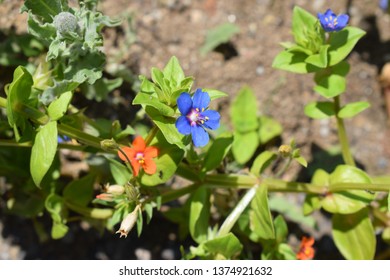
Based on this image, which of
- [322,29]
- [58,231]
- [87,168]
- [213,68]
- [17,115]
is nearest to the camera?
[17,115]

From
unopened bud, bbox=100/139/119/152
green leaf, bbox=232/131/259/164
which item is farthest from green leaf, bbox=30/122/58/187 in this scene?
green leaf, bbox=232/131/259/164

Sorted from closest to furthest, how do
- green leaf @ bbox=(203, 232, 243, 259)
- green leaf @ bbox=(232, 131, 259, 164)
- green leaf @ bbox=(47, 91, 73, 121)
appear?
green leaf @ bbox=(47, 91, 73, 121) < green leaf @ bbox=(203, 232, 243, 259) < green leaf @ bbox=(232, 131, 259, 164)

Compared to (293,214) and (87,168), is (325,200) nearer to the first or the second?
(293,214)

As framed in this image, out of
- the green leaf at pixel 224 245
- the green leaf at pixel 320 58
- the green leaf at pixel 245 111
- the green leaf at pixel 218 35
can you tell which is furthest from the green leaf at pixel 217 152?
the green leaf at pixel 218 35

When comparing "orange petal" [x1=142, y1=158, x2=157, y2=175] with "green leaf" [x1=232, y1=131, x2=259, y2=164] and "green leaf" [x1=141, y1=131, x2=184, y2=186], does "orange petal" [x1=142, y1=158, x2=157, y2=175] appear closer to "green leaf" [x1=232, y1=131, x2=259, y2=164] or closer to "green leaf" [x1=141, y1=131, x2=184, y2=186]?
"green leaf" [x1=141, y1=131, x2=184, y2=186]

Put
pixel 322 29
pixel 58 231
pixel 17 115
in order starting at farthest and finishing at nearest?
pixel 58 231, pixel 322 29, pixel 17 115

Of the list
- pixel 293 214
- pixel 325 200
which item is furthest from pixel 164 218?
pixel 325 200

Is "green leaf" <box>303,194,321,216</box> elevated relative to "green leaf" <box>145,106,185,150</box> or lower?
lower
